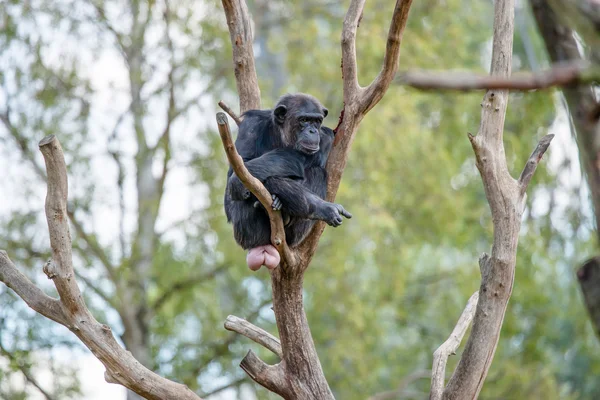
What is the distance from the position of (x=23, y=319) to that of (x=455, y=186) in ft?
25.4

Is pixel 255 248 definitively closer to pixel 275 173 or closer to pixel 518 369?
pixel 275 173

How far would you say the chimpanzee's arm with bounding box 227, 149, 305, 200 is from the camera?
4957 mm

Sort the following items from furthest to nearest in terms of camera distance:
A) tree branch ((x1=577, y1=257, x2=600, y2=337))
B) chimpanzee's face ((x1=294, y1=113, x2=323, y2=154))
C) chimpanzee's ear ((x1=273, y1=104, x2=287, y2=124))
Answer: chimpanzee's ear ((x1=273, y1=104, x2=287, y2=124)) < chimpanzee's face ((x1=294, y1=113, x2=323, y2=154)) < tree branch ((x1=577, y1=257, x2=600, y2=337))

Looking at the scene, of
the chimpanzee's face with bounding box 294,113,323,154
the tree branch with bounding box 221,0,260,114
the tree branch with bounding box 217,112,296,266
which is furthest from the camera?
the tree branch with bounding box 221,0,260,114

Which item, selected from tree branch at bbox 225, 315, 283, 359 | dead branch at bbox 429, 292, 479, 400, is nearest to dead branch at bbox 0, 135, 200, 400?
tree branch at bbox 225, 315, 283, 359

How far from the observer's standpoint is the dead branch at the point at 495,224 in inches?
183

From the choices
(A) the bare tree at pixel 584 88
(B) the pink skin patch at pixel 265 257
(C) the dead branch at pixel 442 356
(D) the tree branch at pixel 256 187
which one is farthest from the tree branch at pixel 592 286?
(C) the dead branch at pixel 442 356

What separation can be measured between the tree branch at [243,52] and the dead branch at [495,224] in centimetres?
180

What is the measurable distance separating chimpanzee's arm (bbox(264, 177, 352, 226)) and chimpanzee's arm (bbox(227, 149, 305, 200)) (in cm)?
11

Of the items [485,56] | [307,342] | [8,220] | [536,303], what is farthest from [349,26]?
[485,56]

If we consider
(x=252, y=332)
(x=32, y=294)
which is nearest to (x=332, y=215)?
(x=252, y=332)

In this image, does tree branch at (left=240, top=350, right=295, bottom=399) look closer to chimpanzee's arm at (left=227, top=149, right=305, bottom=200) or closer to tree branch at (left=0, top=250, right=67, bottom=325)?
chimpanzee's arm at (left=227, top=149, right=305, bottom=200)

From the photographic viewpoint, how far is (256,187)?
4.19 m

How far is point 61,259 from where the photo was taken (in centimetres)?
453
